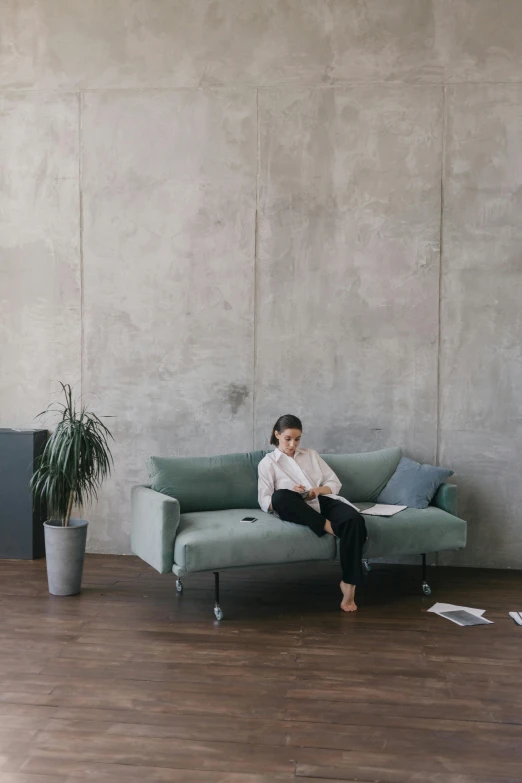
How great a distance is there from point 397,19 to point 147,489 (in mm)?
3962

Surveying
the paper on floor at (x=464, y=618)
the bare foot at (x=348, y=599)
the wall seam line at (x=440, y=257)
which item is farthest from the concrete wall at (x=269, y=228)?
the bare foot at (x=348, y=599)

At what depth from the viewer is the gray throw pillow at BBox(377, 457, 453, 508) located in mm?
5184

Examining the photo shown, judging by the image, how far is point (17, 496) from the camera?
19.1 feet

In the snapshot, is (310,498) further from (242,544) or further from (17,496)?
(17,496)

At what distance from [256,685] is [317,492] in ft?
5.39

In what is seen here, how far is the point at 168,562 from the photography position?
4512 mm

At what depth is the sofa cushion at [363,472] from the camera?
5.43 m

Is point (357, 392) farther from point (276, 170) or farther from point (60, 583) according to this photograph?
point (60, 583)

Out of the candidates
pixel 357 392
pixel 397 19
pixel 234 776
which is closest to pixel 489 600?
pixel 357 392

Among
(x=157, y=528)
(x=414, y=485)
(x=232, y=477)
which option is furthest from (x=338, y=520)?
(x=157, y=528)

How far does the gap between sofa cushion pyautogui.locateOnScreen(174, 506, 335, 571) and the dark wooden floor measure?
13.2 inches

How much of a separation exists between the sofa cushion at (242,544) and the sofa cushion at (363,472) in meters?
0.78

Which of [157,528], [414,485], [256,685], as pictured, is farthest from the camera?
[414,485]

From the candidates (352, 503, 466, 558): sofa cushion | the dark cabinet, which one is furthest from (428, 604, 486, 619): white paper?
the dark cabinet
